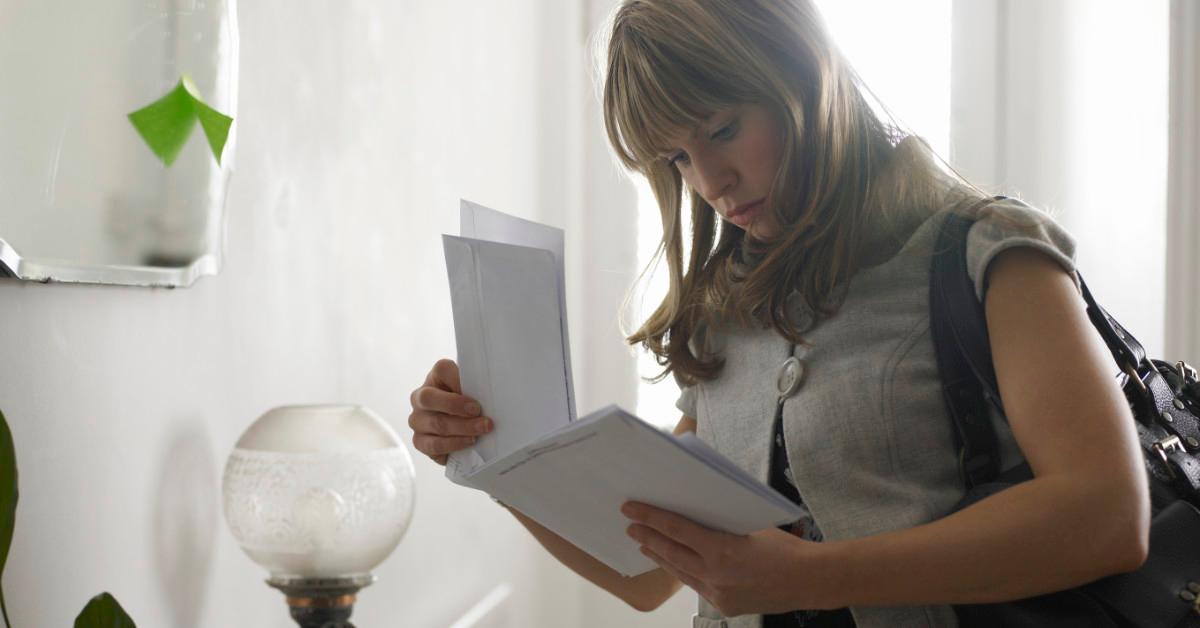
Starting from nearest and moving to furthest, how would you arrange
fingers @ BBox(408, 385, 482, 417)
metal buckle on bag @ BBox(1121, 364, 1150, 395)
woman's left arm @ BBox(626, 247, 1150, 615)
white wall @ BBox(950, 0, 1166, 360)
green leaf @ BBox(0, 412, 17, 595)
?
green leaf @ BBox(0, 412, 17, 595), woman's left arm @ BBox(626, 247, 1150, 615), metal buckle on bag @ BBox(1121, 364, 1150, 395), fingers @ BBox(408, 385, 482, 417), white wall @ BBox(950, 0, 1166, 360)

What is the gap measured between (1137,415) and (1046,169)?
163 centimetres

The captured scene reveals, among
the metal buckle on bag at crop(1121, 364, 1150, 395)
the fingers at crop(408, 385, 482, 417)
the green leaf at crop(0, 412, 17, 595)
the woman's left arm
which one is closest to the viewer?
the green leaf at crop(0, 412, 17, 595)

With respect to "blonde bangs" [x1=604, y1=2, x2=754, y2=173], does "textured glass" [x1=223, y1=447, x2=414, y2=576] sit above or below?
below

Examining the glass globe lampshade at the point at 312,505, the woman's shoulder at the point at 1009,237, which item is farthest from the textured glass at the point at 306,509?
the woman's shoulder at the point at 1009,237

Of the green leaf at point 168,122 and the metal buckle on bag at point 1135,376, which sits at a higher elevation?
the green leaf at point 168,122

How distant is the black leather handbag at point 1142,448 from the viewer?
0.82 meters

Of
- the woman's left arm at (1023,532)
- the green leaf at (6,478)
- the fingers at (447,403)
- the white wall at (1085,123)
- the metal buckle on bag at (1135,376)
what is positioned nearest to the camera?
the green leaf at (6,478)

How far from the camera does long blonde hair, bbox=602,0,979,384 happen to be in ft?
3.22

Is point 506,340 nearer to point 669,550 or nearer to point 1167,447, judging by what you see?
point 669,550

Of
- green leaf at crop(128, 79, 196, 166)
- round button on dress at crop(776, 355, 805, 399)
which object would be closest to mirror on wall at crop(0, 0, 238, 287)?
green leaf at crop(128, 79, 196, 166)

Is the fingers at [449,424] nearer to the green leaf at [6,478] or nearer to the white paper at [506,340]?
the white paper at [506,340]

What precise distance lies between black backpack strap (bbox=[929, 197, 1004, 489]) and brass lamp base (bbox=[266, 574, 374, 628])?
1.62ft

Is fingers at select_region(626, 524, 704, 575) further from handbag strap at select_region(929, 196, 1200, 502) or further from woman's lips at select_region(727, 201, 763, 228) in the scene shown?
woman's lips at select_region(727, 201, 763, 228)

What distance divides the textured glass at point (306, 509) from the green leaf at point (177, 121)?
0.27m
